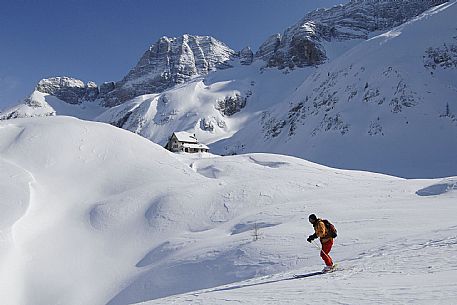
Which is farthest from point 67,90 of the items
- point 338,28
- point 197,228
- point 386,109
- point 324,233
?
point 324,233

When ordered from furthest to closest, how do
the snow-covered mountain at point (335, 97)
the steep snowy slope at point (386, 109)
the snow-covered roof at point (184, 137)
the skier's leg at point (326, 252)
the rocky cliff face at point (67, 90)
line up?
the rocky cliff face at point (67, 90), the snow-covered roof at point (184, 137), the snow-covered mountain at point (335, 97), the steep snowy slope at point (386, 109), the skier's leg at point (326, 252)

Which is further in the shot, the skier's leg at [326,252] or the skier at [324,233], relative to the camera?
the skier at [324,233]

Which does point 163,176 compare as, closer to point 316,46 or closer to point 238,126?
point 238,126

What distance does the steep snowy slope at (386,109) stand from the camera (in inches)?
1628

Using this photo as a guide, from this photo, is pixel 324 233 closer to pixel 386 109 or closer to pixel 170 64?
pixel 386 109

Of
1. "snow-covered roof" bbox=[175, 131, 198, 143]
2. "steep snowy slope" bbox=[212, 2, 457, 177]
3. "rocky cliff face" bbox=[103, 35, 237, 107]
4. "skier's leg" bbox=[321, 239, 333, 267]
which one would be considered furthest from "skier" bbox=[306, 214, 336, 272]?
"rocky cliff face" bbox=[103, 35, 237, 107]

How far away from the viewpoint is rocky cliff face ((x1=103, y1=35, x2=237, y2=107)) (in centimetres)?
16938

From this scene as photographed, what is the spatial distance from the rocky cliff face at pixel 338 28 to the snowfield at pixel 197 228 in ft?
354

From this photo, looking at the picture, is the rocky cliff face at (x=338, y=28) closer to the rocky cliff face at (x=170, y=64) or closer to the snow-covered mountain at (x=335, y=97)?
the snow-covered mountain at (x=335, y=97)

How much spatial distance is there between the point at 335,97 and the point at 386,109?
10937 millimetres

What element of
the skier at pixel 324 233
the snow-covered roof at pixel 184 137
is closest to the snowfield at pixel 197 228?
the skier at pixel 324 233

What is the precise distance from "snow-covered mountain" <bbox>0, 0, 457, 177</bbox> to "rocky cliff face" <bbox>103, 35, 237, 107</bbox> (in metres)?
1.10

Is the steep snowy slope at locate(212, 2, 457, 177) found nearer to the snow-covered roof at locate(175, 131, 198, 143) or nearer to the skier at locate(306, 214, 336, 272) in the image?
the snow-covered roof at locate(175, 131, 198, 143)

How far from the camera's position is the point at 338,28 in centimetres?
14025
